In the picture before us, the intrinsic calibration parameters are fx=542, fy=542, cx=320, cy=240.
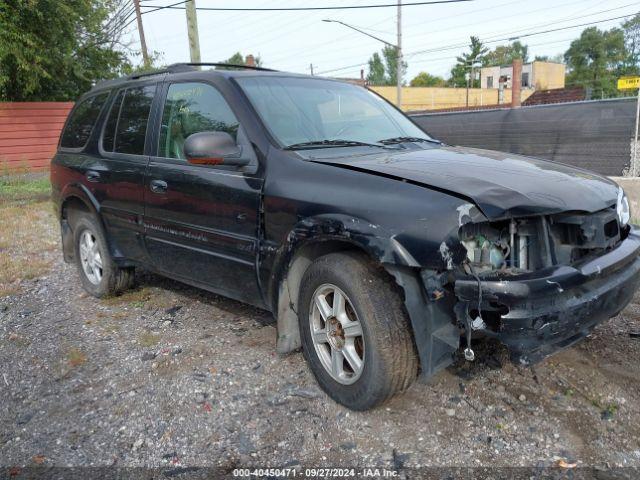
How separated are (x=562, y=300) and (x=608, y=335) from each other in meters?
1.64

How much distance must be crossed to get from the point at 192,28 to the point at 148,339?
12367 millimetres

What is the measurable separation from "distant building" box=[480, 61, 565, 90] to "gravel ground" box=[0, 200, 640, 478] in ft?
219

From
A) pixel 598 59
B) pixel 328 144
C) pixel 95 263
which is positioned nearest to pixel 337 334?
pixel 328 144

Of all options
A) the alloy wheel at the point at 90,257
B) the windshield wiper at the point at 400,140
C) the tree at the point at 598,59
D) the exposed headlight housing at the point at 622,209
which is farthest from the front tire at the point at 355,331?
the tree at the point at 598,59

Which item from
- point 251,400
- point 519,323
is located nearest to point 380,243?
point 519,323

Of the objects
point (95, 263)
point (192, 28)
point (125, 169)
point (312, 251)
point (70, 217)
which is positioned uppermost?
point (192, 28)

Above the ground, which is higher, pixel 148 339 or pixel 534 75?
pixel 534 75

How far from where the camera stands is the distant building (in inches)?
2653

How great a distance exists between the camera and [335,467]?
253 cm

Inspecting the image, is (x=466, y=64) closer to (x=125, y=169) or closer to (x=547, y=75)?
(x=547, y=75)

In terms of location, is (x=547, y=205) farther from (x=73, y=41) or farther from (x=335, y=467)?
(x=73, y=41)

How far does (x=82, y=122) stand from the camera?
198 inches

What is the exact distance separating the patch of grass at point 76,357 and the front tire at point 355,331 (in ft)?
5.56

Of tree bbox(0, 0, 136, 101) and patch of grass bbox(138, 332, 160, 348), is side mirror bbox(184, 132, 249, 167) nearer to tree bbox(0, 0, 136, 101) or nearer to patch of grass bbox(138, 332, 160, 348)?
patch of grass bbox(138, 332, 160, 348)
